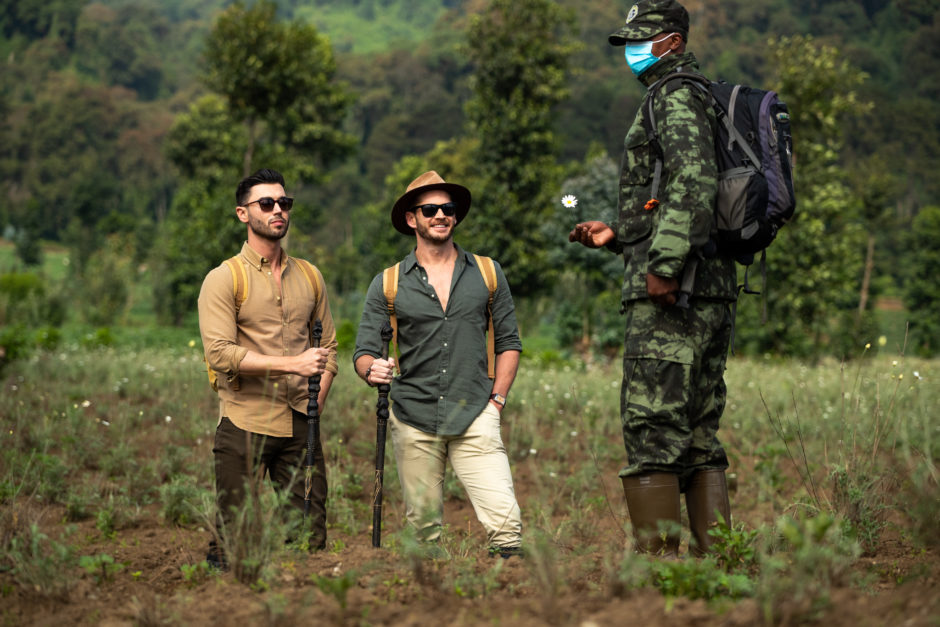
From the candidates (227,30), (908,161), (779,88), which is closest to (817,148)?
(779,88)

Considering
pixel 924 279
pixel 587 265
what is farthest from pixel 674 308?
pixel 924 279

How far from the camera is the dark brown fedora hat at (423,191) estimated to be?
4.74m

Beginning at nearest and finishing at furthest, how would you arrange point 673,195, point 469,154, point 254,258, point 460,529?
point 673,195
point 254,258
point 460,529
point 469,154

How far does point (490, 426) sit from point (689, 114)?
1.77m

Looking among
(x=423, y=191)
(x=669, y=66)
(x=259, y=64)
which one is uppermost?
(x=259, y=64)

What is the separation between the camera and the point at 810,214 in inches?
778

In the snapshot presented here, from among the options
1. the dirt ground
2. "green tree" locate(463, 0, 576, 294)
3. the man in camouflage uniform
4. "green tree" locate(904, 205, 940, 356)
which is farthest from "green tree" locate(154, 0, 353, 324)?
"green tree" locate(904, 205, 940, 356)

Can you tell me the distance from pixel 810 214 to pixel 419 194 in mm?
16927

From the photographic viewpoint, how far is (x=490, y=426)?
451 cm

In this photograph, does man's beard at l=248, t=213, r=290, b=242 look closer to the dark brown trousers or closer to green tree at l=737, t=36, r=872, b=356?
the dark brown trousers

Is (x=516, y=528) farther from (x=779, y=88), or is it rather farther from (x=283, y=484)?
(x=779, y=88)

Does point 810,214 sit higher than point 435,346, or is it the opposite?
point 810,214

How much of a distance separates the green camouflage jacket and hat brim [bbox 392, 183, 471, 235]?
0.90m

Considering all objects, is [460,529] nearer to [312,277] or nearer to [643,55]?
[312,277]
